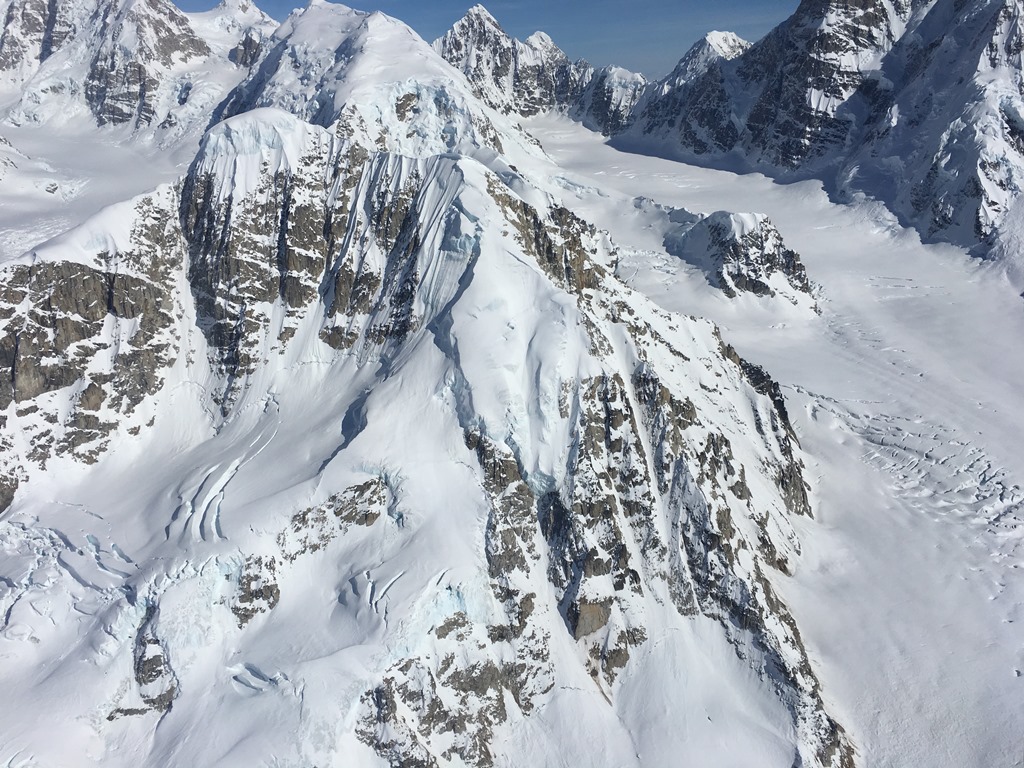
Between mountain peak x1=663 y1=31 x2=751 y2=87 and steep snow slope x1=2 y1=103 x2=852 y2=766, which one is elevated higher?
mountain peak x1=663 y1=31 x2=751 y2=87

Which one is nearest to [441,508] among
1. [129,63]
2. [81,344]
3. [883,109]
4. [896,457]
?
[81,344]

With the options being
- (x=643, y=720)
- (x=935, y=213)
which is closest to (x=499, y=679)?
(x=643, y=720)

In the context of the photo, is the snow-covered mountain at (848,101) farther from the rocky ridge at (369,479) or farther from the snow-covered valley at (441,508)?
the rocky ridge at (369,479)

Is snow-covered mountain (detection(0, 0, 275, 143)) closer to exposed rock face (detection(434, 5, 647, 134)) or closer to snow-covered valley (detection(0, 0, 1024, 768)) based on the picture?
exposed rock face (detection(434, 5, 647, 134))

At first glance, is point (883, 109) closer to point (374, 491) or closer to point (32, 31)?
point (374, 491)

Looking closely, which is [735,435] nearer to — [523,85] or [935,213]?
[935,213]

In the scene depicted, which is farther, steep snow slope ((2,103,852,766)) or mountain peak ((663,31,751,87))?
mountain peak ((663,31,751,87))

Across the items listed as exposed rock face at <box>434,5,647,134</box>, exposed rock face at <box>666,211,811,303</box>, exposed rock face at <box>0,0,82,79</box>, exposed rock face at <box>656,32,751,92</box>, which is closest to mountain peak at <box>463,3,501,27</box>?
exposed rock face at <box>434,5,647,134</box>
